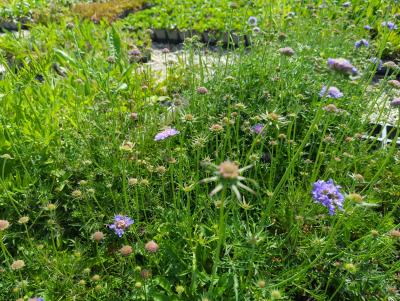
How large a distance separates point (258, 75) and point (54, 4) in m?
4.65

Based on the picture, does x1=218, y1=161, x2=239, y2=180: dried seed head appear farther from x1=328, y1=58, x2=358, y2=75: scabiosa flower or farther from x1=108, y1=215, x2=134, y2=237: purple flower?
x1=108, y1=215, x2=134, y2=237: purple flower

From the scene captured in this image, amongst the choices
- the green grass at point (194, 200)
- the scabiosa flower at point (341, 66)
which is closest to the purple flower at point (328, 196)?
the green grass at point (194, 200)

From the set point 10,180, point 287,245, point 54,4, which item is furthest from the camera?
point 54,4

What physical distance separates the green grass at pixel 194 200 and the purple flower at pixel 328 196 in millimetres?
87

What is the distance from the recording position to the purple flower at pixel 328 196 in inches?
68.7

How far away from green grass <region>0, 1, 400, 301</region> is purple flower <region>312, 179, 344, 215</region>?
0.09m

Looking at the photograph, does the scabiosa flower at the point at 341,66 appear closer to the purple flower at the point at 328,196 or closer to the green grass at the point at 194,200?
the green grass at the point at 194,200

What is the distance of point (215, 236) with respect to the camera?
179cm

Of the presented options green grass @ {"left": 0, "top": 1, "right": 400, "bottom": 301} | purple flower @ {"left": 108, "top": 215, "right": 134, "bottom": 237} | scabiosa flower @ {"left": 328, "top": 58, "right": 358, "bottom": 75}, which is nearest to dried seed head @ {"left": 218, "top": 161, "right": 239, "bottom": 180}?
green grass @ {"left": 0, "top": 1, "right": 400, "bottom": 301}

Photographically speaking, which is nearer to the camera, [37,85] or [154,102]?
[154,102]

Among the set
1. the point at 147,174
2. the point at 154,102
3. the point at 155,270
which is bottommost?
the point at 155,270

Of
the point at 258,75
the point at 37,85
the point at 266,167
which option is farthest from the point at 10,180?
the point at 258,75

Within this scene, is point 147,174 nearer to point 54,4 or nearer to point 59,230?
point 59,230

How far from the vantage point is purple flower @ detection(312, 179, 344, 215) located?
1.75m
